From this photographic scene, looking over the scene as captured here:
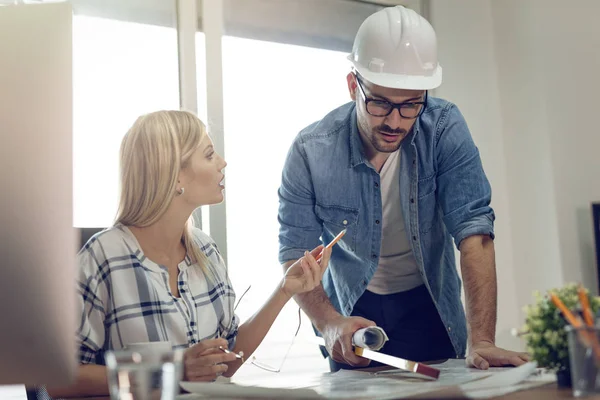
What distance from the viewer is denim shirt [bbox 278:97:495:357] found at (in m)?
1.81

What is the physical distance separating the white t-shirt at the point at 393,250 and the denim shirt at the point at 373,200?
0.04 metres

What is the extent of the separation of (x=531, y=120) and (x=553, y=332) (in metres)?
2.34

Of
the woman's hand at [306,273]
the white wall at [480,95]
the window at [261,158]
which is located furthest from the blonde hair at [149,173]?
the white wall at [480,95]

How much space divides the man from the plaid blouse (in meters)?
0.33

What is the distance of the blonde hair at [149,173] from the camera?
162 cm

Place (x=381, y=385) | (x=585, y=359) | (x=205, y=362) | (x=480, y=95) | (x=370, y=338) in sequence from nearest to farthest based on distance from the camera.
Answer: (x=585, y=359) < (x=381, y=385) < (x=205, y=362) < (x=370, y=338) < (x=480, y=95)

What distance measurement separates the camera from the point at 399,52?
1.79 m

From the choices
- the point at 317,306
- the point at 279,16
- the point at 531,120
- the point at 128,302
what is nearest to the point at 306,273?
the point at 317,306

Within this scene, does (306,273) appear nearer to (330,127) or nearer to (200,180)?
(200,180)

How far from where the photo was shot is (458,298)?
74.7 inches

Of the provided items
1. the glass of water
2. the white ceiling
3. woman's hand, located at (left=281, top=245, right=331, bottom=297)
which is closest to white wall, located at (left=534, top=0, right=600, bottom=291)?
the white ceiling

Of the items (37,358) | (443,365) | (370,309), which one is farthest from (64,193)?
(370,309)

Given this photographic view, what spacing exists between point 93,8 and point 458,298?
1755 millimetres

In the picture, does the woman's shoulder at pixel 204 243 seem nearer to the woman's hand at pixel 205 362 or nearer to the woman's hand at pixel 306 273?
the woman's hand at pixel 306 273
